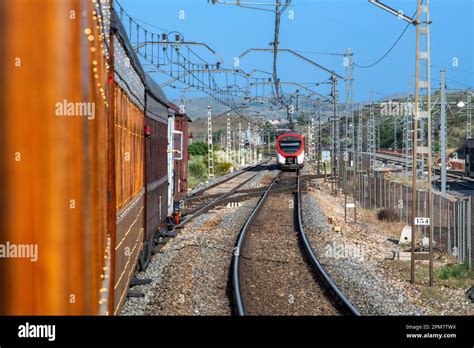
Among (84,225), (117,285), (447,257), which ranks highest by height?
(84,225)

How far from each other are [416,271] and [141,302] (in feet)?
21.5

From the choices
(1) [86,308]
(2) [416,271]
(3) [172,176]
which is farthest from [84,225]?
(3) [172,176]

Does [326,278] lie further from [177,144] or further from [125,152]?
[177,144]

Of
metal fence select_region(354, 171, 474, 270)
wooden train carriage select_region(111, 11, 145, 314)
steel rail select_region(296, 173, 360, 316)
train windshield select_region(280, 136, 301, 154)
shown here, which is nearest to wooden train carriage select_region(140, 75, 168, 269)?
wooden train carriage select_region(111, 11, 145, 314)

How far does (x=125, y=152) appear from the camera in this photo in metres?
7.20

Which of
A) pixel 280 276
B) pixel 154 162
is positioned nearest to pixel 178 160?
pixel 280 276

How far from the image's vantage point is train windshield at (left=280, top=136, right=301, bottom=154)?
169 ft

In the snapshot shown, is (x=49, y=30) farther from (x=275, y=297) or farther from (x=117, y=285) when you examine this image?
(x=275, y=297)

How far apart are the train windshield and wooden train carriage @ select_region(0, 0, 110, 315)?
4672cm

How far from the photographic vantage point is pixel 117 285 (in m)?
6.52

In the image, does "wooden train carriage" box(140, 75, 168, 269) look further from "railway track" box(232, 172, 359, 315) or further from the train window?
the train window

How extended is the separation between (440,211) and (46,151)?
16311 millimetres
